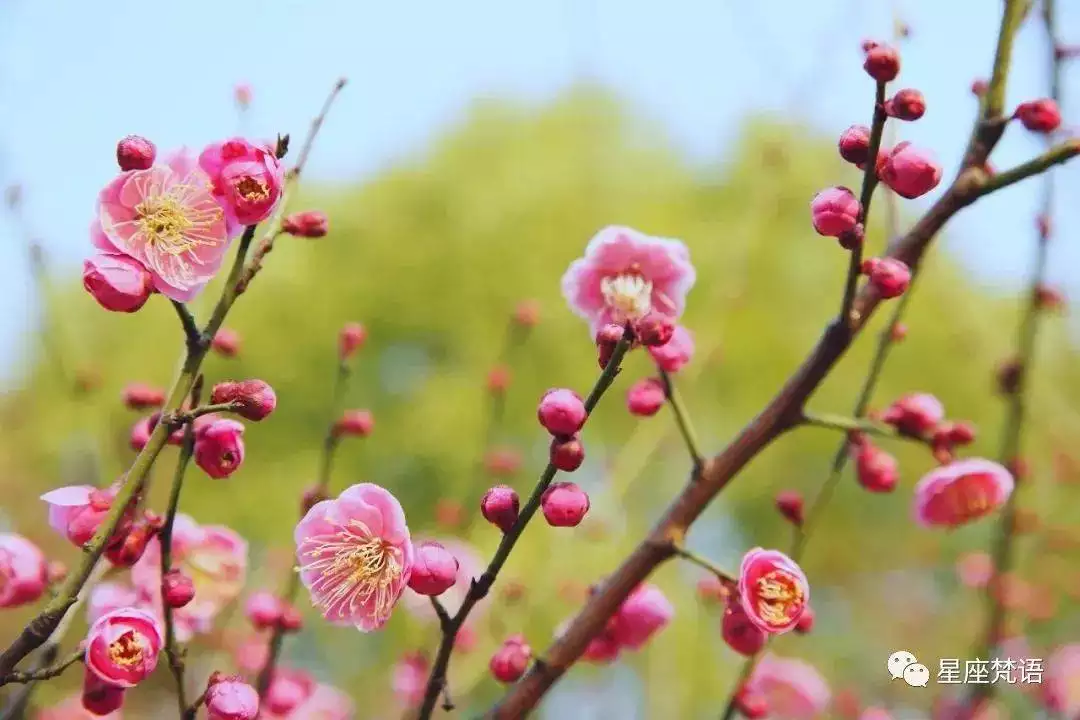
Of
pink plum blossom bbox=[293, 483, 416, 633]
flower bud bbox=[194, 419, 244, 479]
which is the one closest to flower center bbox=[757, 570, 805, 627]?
pink plum blossom bbox=[293, 483, 416, 633]

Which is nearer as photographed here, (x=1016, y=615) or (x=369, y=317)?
(x=1016, y=615)

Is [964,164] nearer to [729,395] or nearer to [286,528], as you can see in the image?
[286,528]

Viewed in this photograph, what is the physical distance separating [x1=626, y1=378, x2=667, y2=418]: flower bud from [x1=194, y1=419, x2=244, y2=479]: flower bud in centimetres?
28

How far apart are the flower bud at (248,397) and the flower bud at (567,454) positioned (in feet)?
0.57

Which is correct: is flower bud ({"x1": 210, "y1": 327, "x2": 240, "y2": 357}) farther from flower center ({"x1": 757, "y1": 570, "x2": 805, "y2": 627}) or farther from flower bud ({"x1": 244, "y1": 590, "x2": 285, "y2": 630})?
flower center ({"x1": 757, "y1": 570, "x2": 805, "y2": 627})

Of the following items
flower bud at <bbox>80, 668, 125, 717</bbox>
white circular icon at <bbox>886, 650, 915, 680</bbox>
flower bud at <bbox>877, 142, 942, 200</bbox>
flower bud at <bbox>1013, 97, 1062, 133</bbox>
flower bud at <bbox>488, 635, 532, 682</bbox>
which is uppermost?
flower bud at <bbox>1013, 97, 1062, 133</bbox>

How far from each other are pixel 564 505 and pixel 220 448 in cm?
23

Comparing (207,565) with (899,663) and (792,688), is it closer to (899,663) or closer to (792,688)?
(899,663)

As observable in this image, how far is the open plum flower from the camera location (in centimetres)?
77

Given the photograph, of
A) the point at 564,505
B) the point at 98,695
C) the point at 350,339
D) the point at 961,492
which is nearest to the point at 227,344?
the point at 350,339

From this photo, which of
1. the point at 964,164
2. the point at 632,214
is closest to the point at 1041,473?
the point at 964,164

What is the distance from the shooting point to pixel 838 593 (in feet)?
17.6

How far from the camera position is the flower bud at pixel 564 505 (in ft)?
1.76

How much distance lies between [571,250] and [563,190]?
59cm
